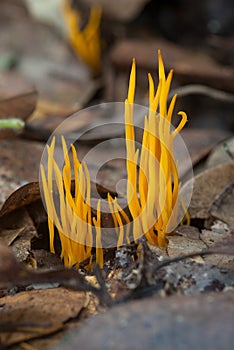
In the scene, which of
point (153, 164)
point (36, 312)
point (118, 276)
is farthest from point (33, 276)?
point (153, 164)

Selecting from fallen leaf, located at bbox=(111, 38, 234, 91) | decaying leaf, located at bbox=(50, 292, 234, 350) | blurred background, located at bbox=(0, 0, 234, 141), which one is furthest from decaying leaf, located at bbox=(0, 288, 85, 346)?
fallen leaf, located at bbox=(111, 38, 234, 91)

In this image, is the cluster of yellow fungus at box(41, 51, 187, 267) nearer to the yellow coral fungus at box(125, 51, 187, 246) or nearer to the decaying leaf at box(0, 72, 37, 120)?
the yellow coral fungus at box(125, 51, 187, 246)

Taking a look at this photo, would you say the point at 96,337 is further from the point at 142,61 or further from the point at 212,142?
the point at 142,61

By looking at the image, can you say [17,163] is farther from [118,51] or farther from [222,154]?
[118,51]

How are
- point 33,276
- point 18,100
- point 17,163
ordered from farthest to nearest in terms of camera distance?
point 18,100, point 17,163, point 33,276

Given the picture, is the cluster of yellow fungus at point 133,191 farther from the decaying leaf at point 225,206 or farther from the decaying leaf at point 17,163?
the decaying leaf at point 17,163
